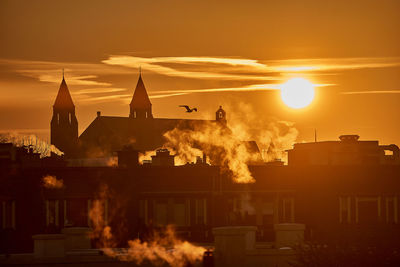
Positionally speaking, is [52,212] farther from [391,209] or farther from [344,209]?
[391,209]

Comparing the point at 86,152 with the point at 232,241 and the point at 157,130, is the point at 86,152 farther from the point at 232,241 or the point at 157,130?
the point at 232,241

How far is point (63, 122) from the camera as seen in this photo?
19188 centimetres

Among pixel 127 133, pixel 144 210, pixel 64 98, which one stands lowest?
pixel 144 210

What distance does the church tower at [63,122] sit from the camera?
188 metres

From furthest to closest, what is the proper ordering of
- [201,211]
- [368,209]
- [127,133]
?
[127,133] → [368,209] → [201,211]

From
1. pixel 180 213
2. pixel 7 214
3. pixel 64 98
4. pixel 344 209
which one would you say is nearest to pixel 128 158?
pixel 180 213

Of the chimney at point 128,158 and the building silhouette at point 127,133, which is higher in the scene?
the building silhouette at point 127,133

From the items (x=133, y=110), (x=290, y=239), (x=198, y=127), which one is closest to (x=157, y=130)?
(x=198, y=127)

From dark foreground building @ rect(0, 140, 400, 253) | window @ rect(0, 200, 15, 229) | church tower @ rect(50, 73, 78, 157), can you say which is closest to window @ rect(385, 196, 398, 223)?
dark foreground building @ rect(0, 140, 400, 253)

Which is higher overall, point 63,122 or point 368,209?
point 63,122

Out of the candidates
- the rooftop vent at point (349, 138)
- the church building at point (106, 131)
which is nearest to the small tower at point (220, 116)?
the church building at point (106, 131)

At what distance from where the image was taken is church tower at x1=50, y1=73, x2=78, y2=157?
188 meters

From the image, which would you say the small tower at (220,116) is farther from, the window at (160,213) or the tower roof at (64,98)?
the window at (160,213)

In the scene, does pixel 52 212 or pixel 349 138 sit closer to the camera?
pixel 52 212
